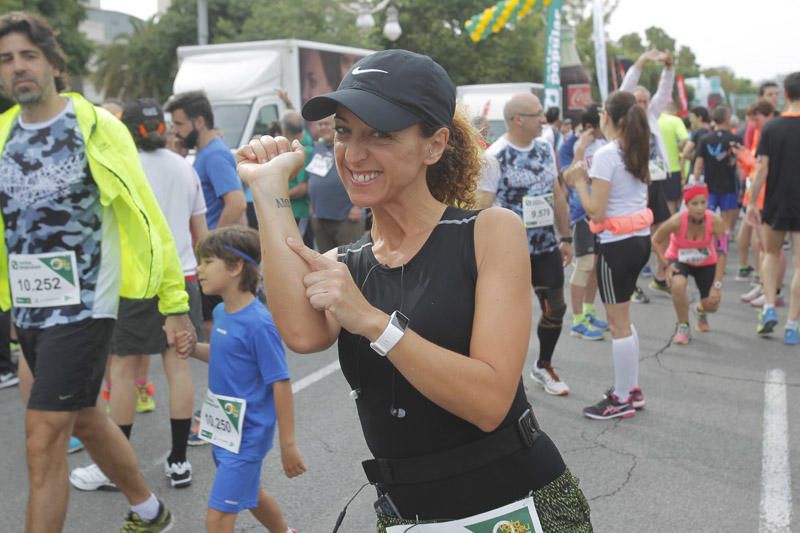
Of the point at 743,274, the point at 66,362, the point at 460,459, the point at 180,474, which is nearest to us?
the point at 460,459

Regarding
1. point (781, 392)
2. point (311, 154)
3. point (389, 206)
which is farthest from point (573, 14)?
point (389, 206)

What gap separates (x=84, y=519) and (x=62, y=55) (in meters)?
2.13

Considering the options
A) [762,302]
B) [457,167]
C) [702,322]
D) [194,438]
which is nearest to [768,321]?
[702,322]

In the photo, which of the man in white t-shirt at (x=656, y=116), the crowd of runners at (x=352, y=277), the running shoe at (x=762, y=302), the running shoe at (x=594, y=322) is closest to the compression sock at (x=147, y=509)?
the crowd of runners at (x=352, y=277)

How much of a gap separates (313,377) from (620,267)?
249 centimetres

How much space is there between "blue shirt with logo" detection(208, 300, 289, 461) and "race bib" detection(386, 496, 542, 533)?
72.5 inches

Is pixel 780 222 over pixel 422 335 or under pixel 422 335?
under

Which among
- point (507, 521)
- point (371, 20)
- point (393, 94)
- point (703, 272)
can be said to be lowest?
point (703, 272)

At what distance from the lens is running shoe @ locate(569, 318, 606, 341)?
791 centimetres

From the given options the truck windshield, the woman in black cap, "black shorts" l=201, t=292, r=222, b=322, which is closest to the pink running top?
"black shorts" l=201, t=292, r=222, b=322

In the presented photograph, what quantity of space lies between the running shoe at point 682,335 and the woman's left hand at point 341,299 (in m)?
6.53

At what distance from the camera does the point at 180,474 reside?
4.64 metres

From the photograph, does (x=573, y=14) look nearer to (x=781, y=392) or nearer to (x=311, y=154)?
(x=311, y=154)

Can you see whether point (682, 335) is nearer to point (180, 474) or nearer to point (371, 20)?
point (180, 474)
